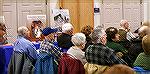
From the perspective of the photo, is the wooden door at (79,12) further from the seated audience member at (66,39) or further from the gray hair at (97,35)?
the gray hair at (97,35)

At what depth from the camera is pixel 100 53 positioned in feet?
10.5

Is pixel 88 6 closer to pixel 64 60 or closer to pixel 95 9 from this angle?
pixel 95 9

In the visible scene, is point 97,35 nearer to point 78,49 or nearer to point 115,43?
point 78,49

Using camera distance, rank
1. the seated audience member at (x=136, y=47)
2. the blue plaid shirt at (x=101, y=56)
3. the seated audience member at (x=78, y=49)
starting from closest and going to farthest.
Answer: the blue plaid shirt at (x=101, y=56) → the seated audience member at (x=78, y=49) → the seated audience member at (x=136, y=47)

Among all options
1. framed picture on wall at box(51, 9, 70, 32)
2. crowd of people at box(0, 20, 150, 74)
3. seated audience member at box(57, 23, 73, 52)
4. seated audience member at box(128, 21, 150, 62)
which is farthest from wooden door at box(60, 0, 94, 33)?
seated audience member at box(128, 21, 150, 62)

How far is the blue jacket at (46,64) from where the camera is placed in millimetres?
3969

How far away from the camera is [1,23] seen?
4.07 meters

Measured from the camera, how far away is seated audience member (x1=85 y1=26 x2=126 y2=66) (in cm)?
306

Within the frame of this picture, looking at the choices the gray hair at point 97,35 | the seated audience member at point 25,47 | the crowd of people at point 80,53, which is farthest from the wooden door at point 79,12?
the gray hair at point 97,35

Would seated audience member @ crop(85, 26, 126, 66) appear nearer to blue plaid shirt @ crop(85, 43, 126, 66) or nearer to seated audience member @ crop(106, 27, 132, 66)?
blue plaid shirt @ crop(85, 43, 126, 66)

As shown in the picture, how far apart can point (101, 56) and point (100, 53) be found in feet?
0.12

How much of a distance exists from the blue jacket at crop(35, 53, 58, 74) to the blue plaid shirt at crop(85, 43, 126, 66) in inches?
28.1

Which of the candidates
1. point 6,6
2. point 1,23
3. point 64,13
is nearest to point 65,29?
point 1,23

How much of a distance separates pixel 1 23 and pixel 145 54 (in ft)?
6.32
